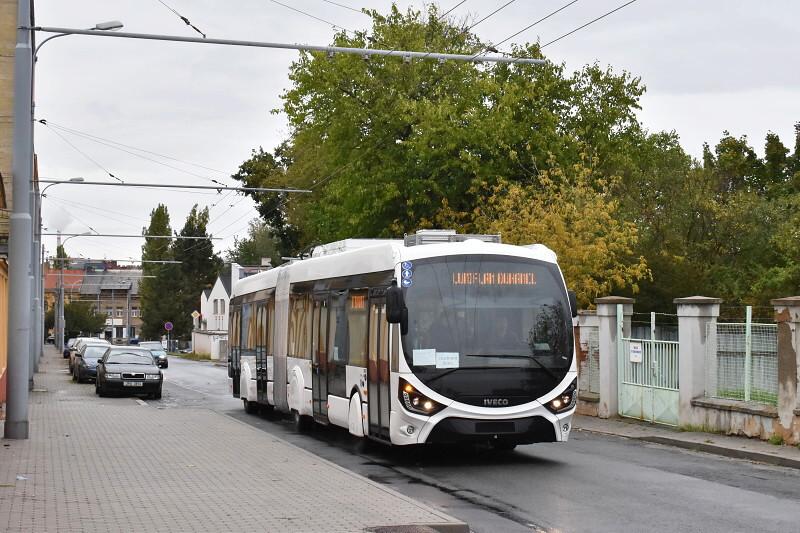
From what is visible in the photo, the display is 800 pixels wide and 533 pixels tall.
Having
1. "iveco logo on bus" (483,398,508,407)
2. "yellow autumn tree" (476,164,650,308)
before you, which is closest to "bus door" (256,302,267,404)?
"yellow autumn tree" (476,164,650,308)

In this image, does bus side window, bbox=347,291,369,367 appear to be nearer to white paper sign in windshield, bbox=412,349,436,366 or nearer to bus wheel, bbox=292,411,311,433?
white paper sign in windshield, bbox=412,349,436,366

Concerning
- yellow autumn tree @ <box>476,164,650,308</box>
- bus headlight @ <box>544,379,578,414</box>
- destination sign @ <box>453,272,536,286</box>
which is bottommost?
bus headlight @ <box>544,379,578,414</box>

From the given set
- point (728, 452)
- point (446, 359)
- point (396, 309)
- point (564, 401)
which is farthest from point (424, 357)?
point (728, 452)

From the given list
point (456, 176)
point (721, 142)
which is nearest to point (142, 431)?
point (456, 176)

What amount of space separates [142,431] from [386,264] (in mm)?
6700

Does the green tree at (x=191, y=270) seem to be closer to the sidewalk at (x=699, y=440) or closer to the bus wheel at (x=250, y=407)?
the bus wheel at (x=250, y=407)

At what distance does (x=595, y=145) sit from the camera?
4600 centimetres

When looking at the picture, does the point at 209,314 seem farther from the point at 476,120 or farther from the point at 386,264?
the point at 386,264

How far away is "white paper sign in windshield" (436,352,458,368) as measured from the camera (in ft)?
49.4

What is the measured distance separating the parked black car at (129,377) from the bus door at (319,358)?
14663 mm

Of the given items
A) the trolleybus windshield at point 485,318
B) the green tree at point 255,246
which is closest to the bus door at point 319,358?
the trolleybus windshield at point 485,318

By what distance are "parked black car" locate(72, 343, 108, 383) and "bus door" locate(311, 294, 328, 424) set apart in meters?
24.6

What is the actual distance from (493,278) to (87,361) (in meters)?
31.0

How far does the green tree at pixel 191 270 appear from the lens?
12206cm
